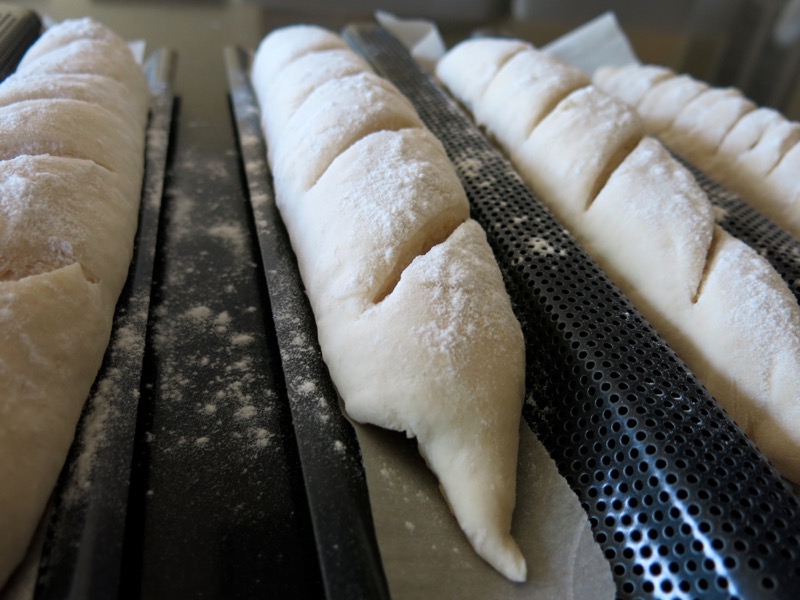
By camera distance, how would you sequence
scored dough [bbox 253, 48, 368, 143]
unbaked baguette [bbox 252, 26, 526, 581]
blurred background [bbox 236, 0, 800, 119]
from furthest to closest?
blurred background [bbox 236, 0, 800, 119] < scored dough [bbox 253, 48, 368, 143] < unbaked baguette [bbox 252, 26, 526, 581]

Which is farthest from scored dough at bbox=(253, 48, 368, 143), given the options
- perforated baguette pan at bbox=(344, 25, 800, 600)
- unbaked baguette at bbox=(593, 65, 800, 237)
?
unbaked baguette at bbox=(593, 65, 800, 237)

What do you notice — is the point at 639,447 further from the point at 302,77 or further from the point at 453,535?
the point at 302,77

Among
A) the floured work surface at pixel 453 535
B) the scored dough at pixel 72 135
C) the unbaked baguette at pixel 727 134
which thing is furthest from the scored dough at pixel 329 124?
the unbaked baguette at pixel 727 134

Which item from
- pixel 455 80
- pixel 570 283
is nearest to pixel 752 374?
pixel 570 283

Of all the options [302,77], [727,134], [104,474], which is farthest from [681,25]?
[104,474]

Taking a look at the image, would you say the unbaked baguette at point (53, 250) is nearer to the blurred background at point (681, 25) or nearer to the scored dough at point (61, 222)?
the scored dough at point (61, 222)

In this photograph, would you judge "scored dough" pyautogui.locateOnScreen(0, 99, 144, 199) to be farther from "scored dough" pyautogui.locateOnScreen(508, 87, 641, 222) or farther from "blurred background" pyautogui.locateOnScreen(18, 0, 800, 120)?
Answer: "blurred background" pyautogui.locateOnScreen(18, 0, 800, 120)

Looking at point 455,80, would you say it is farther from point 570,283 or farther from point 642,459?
point 642,459
